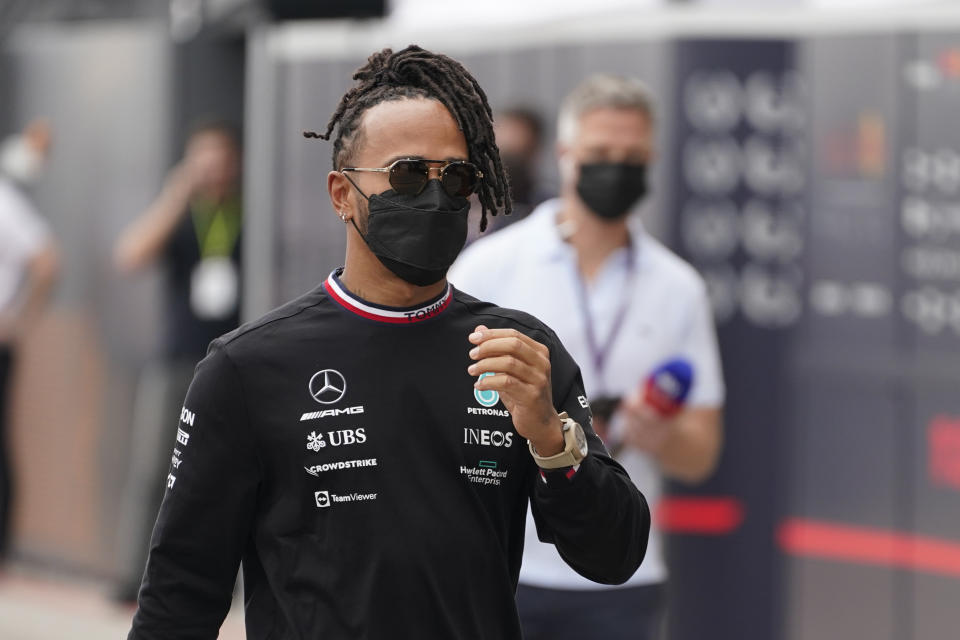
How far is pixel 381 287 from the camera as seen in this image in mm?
2357

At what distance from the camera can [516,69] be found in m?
5.79

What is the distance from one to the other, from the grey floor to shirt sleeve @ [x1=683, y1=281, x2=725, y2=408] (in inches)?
117

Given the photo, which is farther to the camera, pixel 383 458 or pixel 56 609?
pixel 56 609

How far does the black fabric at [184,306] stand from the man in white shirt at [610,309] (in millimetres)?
2961

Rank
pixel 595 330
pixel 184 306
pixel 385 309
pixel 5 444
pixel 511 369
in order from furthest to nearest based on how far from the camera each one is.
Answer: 1. pixel 5 444
2. pixel 184 306
3. pixel 595 330
4. pixel 385 309
5. pixel 511 369

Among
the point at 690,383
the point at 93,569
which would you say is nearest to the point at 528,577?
the point at 690,383

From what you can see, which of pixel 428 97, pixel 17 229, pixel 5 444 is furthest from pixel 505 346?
pixel 5 444

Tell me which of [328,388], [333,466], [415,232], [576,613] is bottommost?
[576,613]

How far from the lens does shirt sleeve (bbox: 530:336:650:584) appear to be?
7.28ft

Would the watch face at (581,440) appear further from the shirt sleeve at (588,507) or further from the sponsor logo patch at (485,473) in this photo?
the sponsor logo patch at (485,473)

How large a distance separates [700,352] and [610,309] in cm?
27

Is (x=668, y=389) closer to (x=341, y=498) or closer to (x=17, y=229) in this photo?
(x=341, y=498)

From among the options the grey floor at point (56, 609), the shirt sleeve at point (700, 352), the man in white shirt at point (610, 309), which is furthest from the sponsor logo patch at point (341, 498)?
the grey floor at point (56, 609)

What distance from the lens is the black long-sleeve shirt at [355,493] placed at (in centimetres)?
224
